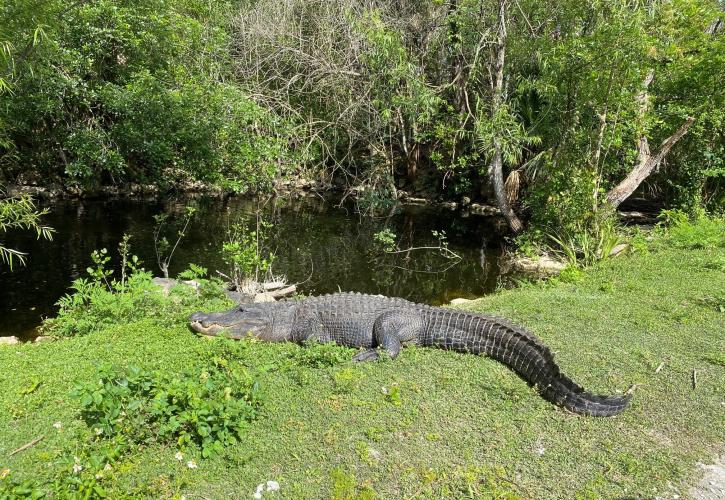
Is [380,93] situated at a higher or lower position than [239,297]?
higher

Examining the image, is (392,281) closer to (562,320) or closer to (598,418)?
(562,320)

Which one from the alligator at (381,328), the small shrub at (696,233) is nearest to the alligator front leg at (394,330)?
the alligator at (381,328)

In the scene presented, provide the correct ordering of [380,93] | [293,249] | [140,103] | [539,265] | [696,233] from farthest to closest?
[380,93], [140,103], [293,249], [539,265], [696,233]

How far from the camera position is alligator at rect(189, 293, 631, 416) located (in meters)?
4.75

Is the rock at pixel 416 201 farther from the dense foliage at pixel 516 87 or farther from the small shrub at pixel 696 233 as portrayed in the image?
the small shrub at pixel 696 233

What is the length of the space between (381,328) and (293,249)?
6.87 metres

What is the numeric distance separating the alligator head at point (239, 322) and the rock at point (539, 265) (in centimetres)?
612

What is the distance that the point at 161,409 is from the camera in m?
3.32

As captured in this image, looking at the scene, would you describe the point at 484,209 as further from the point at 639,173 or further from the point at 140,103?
the point at 140,103

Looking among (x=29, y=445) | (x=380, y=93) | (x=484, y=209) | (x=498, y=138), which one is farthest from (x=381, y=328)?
(x=484, y=209)

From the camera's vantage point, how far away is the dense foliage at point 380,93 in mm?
9953

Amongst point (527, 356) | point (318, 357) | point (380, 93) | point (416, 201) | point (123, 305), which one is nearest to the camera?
point (527, 356)

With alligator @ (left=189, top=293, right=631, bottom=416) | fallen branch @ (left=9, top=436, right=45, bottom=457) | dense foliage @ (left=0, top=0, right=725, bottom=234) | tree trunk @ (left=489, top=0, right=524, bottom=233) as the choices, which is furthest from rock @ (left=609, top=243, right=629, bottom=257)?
fallen branch @ (left=9, top=436, right=45, bottom=457)

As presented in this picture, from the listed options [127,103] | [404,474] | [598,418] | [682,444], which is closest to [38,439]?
[404,474]
